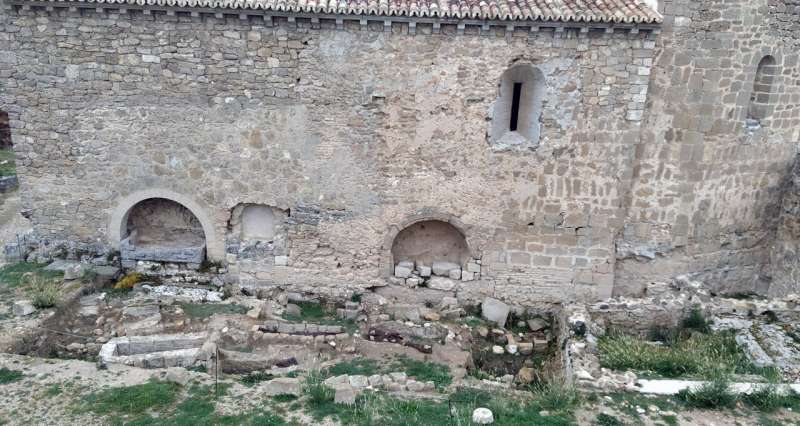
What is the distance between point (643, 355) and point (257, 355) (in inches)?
262

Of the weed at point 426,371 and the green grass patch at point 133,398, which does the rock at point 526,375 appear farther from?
the green grass patch at point 133,398

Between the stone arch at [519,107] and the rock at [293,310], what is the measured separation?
17.1 ft

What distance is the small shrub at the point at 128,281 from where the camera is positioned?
12852 mm

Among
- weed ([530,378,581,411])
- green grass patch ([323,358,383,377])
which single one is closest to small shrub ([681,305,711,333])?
weed ([530,378,581,411])

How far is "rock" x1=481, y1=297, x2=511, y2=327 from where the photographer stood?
12898mm

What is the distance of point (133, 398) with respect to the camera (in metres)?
8.90

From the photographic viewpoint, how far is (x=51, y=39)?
11.9 m

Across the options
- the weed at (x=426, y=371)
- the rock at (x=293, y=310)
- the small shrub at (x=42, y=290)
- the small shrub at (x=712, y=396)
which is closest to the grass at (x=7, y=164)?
the small shrub at (x=42, y=290)

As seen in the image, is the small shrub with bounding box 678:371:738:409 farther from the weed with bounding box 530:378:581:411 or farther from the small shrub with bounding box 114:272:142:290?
the small shrub with bounding box 114:272:142:290

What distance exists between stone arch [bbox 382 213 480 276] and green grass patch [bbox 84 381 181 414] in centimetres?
514

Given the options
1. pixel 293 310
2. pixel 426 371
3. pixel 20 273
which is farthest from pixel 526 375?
pixel 20 273

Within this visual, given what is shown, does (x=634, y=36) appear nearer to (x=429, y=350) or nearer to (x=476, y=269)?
(x=476, y=269)

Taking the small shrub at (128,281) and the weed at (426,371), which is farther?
the small shrub at (128,281)

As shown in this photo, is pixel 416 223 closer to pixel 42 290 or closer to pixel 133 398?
pixel 133 398
